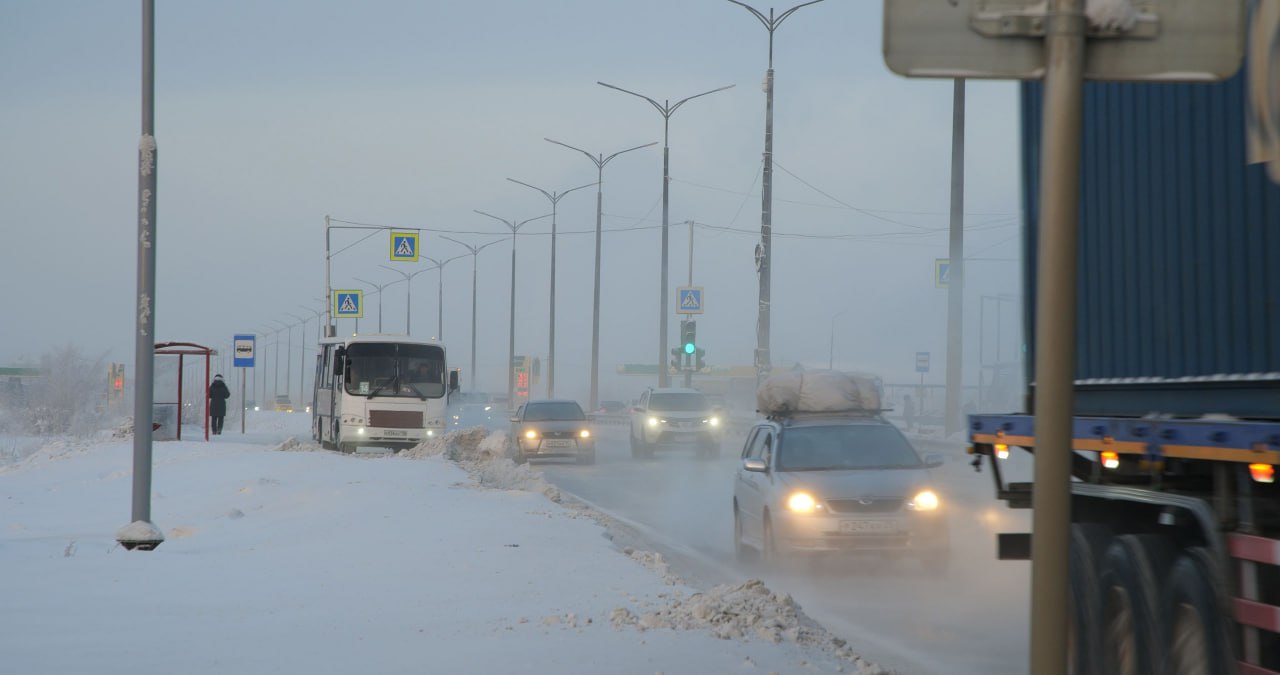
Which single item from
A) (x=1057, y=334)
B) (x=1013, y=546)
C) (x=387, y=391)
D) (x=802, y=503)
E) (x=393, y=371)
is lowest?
(x=802, y=503)

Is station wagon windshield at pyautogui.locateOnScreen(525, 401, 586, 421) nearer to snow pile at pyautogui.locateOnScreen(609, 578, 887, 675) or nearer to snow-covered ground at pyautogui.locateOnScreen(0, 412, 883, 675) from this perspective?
snow-covered ground at pyautogui.locateOnScreen(0, 412, 883, 675)

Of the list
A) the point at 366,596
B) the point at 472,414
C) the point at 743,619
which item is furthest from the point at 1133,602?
the point at 472,414

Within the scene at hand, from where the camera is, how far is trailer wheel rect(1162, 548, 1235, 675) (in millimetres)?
4902

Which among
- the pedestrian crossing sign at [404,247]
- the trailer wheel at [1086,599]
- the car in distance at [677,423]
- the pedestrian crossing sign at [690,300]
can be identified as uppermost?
the pedestrian crossing sign at [404,247]

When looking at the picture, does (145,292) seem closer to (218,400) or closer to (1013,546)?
(1013,546)

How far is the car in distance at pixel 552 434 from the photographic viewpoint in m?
32.8

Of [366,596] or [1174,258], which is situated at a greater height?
[1174,258]

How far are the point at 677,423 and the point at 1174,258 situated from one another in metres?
28.6

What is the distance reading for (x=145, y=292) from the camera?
1314 centimetres

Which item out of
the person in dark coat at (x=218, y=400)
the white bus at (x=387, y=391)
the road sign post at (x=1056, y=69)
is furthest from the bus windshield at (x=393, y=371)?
the road sign post at (x=1056, y=69)

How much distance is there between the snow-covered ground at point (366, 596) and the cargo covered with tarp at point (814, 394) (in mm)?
2613

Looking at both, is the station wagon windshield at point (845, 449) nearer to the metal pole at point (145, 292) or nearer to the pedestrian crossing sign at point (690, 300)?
the metal pole at point (145, 292)

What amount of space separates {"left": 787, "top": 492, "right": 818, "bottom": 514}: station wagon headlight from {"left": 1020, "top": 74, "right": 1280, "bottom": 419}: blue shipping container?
545cm

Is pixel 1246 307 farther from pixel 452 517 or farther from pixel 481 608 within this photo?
pixel 452 517
